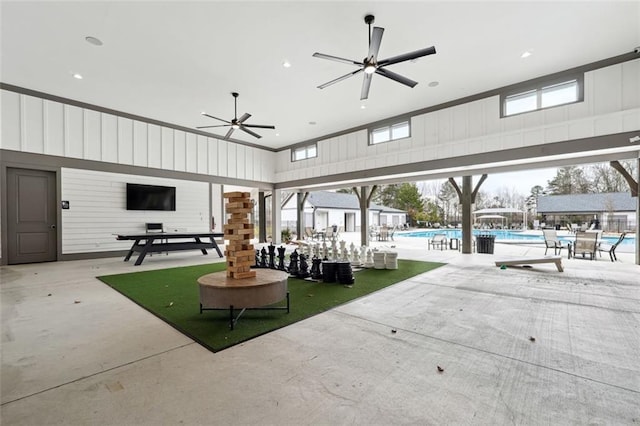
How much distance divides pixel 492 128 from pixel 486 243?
12.0 ft

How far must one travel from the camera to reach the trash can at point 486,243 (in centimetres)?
902

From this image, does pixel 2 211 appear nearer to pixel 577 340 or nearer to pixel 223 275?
pixel 223 275

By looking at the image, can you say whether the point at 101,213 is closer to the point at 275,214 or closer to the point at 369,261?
the point at 275,214

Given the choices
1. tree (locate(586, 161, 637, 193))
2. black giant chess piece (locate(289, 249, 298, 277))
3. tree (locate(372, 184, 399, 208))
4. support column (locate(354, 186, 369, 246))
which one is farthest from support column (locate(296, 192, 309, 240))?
tree (locate(586, 161, 637, 193))

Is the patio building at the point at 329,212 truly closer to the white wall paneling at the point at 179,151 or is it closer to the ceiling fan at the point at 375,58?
the white wall paneling at the point at 179,151

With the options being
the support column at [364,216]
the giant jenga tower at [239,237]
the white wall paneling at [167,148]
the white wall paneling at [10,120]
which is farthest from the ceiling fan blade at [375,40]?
the white wall paneling at [10,120]

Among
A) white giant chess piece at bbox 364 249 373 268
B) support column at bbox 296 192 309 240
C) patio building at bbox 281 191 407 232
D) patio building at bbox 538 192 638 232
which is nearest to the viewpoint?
white giant chess piece at bbox 364 249 373 268

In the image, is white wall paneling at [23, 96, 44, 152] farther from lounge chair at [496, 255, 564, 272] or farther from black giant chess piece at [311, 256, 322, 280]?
lounge chair at [496, 255, 564, 272]

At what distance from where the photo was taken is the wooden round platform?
9.00 ft

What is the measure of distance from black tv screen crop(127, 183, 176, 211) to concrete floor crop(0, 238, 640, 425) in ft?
18.4

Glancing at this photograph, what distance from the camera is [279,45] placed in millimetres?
5340

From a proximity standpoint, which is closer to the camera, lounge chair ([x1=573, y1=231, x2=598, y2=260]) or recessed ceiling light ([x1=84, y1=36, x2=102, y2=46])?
recessed ceiling light ([x1=84, y1=36, x2=102, y2=46])

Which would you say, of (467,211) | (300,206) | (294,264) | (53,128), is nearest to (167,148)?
(53,128)

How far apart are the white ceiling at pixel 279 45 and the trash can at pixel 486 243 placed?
4461 millimetres
